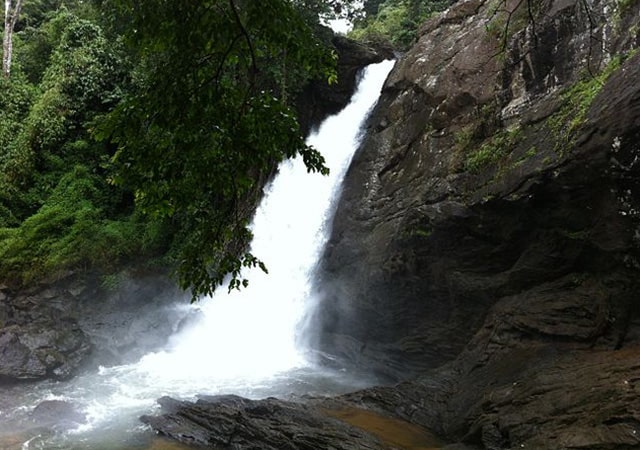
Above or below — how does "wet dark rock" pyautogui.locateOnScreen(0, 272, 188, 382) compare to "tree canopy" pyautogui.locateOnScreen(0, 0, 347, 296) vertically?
below

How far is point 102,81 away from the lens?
17891mm

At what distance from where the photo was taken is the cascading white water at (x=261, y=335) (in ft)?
32.7

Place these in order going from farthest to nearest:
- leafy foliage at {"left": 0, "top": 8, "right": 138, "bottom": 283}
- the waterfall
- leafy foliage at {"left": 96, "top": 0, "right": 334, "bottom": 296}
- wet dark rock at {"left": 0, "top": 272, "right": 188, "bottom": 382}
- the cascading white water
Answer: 1. leafy foliage at {"left": 0, "top": 8, "right": 138, "bottom": 283}
2. the waterfall
3. wet dark rock at {"left": 0, "top": 272, "right": 188, "bottom": 382}
4. the cascading white water
5. leafy foliage at {"left": 96, "top": 0, "right": 334, "bottom": 296}

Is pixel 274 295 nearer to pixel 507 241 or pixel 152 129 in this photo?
pixel 507 241

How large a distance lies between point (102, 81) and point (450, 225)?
46.1 ft

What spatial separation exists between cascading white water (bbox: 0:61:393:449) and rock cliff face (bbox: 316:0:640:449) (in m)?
1.22

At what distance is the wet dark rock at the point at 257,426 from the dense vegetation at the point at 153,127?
2722 mm

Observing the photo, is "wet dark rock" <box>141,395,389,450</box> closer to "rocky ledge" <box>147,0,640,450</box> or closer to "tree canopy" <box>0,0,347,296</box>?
"rocky ledge" <box>147,0,640,450</box>

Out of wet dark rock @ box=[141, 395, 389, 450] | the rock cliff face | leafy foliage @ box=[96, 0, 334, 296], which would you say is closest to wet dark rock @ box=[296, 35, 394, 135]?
the rock cliff face

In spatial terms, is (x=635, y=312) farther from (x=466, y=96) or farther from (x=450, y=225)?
(x=466, y=96)

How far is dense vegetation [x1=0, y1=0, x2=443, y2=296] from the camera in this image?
3.54m

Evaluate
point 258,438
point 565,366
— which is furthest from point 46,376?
point 565,366

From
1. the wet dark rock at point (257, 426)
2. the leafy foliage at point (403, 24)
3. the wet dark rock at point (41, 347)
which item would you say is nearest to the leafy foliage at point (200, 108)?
the wet dark rock at point (257, 426)

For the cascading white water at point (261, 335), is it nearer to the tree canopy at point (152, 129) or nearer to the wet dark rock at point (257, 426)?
the wet dark rock at point (257, 426)
